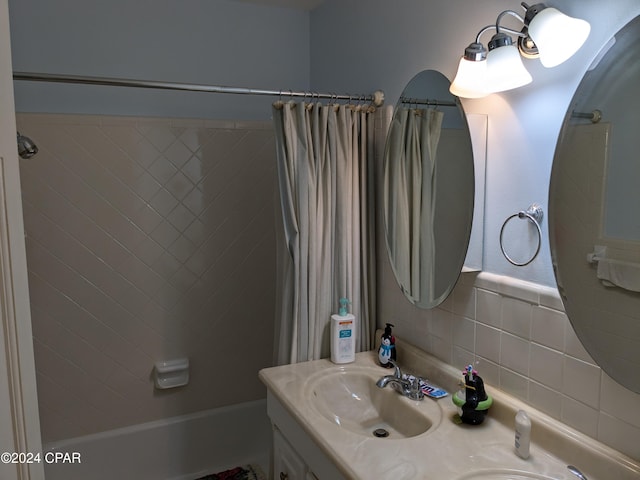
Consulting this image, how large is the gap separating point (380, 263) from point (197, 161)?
1125mm

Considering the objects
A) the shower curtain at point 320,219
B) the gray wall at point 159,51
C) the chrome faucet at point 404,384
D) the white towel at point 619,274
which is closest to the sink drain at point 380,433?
the chrome faucet at point 404,384

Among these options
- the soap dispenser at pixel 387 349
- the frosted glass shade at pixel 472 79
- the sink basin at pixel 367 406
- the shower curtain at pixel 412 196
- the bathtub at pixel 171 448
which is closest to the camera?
the frosted glass shade at pixel 472 79

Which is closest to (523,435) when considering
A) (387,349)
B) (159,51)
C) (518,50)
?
(387,349)

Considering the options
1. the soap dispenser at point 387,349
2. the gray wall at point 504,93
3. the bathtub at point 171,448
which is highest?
the gray wall at point 504,93

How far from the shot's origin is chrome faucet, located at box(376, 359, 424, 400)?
1.57 meters

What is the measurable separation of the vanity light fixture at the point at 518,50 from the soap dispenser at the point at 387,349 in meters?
0.90

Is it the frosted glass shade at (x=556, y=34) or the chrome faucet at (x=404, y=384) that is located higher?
the frosted glass shade at (x=556, y=34)

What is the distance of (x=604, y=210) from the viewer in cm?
111

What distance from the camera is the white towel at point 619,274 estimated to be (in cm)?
105

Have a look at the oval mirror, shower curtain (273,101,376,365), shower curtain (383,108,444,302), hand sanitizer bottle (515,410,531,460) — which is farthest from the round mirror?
hand sanitizer bottle (515,410,531,460)

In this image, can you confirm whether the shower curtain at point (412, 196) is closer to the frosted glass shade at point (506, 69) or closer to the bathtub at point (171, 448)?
the frosted glass shade at point (506, 69)

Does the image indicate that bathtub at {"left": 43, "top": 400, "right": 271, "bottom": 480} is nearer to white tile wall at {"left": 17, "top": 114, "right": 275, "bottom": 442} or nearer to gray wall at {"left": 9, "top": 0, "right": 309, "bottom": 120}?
white tile wall at {"left": 17, "top": 114, "right": 275, "bottom": 442}

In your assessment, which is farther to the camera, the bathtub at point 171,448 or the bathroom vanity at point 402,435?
the bathtub at point 171,448

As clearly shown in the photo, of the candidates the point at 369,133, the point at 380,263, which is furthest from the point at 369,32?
the point at 380,263
